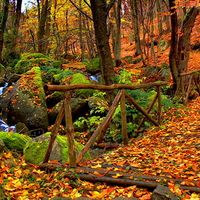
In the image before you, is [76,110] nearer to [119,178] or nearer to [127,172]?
[127,172]

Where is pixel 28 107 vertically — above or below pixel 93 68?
below

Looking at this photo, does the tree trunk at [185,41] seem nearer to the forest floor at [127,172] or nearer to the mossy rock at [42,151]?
the forest floor at [127,172]

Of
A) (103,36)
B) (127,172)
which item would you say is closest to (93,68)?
(103,36)

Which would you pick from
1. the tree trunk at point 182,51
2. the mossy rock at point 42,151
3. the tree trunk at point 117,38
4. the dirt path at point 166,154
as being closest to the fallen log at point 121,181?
the dirt path at point 166,154

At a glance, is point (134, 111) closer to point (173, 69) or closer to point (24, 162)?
point (24, 162)

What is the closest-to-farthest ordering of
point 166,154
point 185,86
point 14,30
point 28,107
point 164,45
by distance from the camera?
point 166,154 → point 28,107 → point 185,86 → point 14,30 → point 164,45

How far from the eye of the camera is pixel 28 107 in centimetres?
928

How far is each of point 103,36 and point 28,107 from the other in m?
4.78

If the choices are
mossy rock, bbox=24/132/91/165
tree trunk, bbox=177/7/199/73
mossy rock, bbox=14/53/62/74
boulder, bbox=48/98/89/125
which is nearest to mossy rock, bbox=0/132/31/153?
mossy rock, bbox=24/132/91/165

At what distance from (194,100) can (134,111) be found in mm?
5229

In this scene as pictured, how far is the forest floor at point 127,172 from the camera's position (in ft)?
9.45

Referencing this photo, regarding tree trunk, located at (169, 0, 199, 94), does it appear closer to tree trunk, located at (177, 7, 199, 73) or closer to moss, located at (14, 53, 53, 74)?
tree trunk, located at (177, 7, 199, 73)

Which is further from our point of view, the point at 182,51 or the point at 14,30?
the point at 14,30

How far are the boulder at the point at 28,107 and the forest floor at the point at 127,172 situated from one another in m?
4.35
